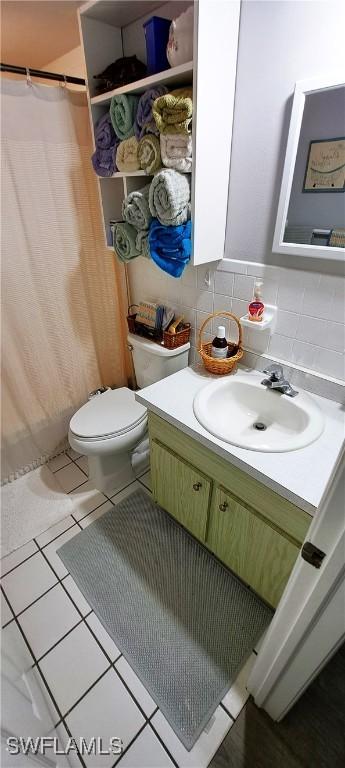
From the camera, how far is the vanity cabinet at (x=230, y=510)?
36.4 inches

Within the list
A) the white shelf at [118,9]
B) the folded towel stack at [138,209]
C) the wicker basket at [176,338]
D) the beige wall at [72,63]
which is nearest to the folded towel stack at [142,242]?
the folded towel stack at [138,209]

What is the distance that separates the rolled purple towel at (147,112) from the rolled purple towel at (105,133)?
16 cm

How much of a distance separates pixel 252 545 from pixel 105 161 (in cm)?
156

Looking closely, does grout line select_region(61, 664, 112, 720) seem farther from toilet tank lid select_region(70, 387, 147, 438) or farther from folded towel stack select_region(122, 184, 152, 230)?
folded towel stack select_region(122, 184, 152, 230)

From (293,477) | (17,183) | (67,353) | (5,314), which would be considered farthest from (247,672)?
(17,183)

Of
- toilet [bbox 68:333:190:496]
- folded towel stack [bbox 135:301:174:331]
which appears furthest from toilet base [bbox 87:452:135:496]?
folded towel stack [bbox 135:301:174:331]

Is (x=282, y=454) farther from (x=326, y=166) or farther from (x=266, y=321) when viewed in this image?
(x=326, y=166)

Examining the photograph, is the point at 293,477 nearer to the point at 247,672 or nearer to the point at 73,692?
the point at 247,672

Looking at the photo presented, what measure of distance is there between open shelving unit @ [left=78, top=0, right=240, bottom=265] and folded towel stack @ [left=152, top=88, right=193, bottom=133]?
32 mm

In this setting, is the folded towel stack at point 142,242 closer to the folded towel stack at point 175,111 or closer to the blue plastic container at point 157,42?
the folded towel stack at point 175,111

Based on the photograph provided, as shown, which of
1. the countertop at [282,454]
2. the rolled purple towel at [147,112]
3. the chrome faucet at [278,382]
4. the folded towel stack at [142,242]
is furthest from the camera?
the folded towel stack at [142,242]

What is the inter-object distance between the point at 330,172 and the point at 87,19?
1.04 metres

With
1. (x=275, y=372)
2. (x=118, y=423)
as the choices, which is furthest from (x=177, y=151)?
(x=118, y=423)

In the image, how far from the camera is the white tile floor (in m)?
0.94
